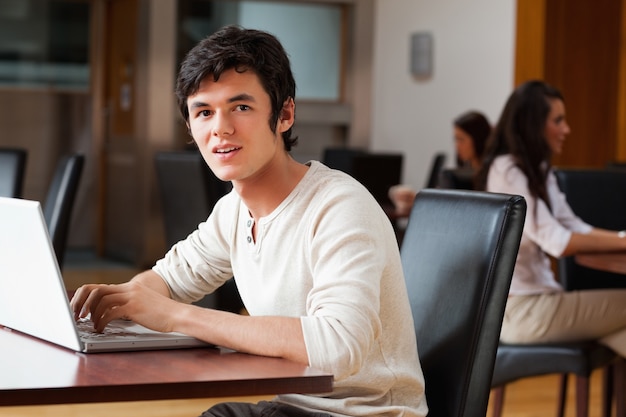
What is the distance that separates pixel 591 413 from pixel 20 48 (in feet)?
20.6

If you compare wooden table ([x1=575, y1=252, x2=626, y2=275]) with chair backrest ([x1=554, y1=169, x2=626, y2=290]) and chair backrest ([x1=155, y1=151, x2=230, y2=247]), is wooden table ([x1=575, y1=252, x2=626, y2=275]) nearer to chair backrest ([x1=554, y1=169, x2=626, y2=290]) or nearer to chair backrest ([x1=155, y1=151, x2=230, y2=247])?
chair backrest ([x1=554, y1=169, x2=626, y2=290])

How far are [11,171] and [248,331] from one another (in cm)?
241

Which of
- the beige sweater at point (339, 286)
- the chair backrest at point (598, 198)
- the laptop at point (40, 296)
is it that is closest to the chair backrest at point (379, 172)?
the chair backrest at point (598, 198)

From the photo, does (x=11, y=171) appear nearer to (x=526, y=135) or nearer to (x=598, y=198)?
(x=526, y=135)

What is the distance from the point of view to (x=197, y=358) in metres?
1.46

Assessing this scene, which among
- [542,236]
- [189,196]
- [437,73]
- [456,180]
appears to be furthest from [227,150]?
[437,73]

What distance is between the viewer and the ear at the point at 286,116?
68.6 inches

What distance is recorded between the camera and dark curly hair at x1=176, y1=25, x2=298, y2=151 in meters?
1.62

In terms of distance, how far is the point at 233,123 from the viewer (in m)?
1.65

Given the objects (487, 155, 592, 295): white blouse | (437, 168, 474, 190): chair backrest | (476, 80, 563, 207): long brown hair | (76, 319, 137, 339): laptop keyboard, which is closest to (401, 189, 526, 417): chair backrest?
(76, 319, 137, 339): laptop keyboard

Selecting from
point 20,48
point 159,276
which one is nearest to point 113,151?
point 20,48

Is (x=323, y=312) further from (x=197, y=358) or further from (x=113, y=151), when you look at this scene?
(x=113, y=151)

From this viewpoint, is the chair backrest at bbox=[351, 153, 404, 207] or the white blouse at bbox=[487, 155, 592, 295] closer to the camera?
the white blouse at bbox=[487, 155, 592, 295]

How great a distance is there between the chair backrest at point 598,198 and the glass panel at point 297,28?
17.3 ft
